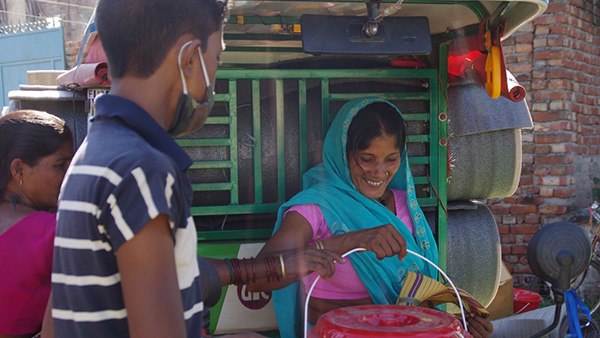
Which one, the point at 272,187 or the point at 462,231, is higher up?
the point at 272,187

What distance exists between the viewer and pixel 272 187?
266 cm

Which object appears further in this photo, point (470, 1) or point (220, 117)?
point (220, 117)

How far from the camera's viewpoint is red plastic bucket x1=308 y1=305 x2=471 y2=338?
169cm

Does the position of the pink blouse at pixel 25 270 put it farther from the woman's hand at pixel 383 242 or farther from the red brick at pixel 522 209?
the red brick at pixel 522 209

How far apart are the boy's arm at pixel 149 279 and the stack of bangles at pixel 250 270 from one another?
45.0 inches

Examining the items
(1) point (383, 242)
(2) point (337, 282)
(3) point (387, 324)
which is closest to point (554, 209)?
(2) point (337, 282)

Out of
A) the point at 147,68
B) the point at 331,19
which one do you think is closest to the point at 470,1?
the point at 331,19

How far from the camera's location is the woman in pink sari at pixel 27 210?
1687 millimetres

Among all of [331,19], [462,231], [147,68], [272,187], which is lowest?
[462,231]

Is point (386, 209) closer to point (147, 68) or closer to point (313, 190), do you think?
point (313, 190)

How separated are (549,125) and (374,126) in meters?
2.90

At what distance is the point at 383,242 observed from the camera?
216cm

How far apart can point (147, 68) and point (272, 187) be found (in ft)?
5.40

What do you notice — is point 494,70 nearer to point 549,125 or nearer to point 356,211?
point 356,211
